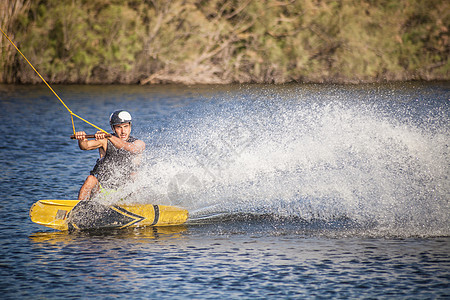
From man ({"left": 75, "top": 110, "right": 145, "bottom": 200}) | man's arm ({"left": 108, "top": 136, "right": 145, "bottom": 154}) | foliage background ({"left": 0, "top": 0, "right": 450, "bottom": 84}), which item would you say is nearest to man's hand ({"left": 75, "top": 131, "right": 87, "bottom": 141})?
man ({"left": 75, "top": 110, "right": 145, "bottom": 200})

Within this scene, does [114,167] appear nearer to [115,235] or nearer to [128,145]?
[128,145]

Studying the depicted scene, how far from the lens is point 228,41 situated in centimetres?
3559

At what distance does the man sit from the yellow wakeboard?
401mm

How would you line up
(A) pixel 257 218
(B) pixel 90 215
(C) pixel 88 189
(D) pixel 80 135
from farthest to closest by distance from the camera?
(A) pixel 257 218
(C) pixel 88 189
(B) pixel 90 215
(D) pixel 80 135

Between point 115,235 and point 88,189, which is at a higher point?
point 88,189

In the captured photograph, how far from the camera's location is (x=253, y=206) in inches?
450

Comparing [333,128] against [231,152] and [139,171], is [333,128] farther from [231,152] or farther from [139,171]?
[139,171]

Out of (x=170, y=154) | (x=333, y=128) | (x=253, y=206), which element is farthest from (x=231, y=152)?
(x=253, y=206)

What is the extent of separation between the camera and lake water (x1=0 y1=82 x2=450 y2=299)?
7.91 metres

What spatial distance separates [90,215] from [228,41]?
26.5m

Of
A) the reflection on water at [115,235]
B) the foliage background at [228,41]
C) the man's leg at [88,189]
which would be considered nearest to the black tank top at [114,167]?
the man's leg at [88,189]

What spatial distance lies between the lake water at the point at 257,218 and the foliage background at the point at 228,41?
49.4 ft

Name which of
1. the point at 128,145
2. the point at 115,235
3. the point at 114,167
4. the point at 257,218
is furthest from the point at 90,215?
the point at 257,218

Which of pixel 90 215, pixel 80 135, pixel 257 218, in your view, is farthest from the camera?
pixel 257 218
